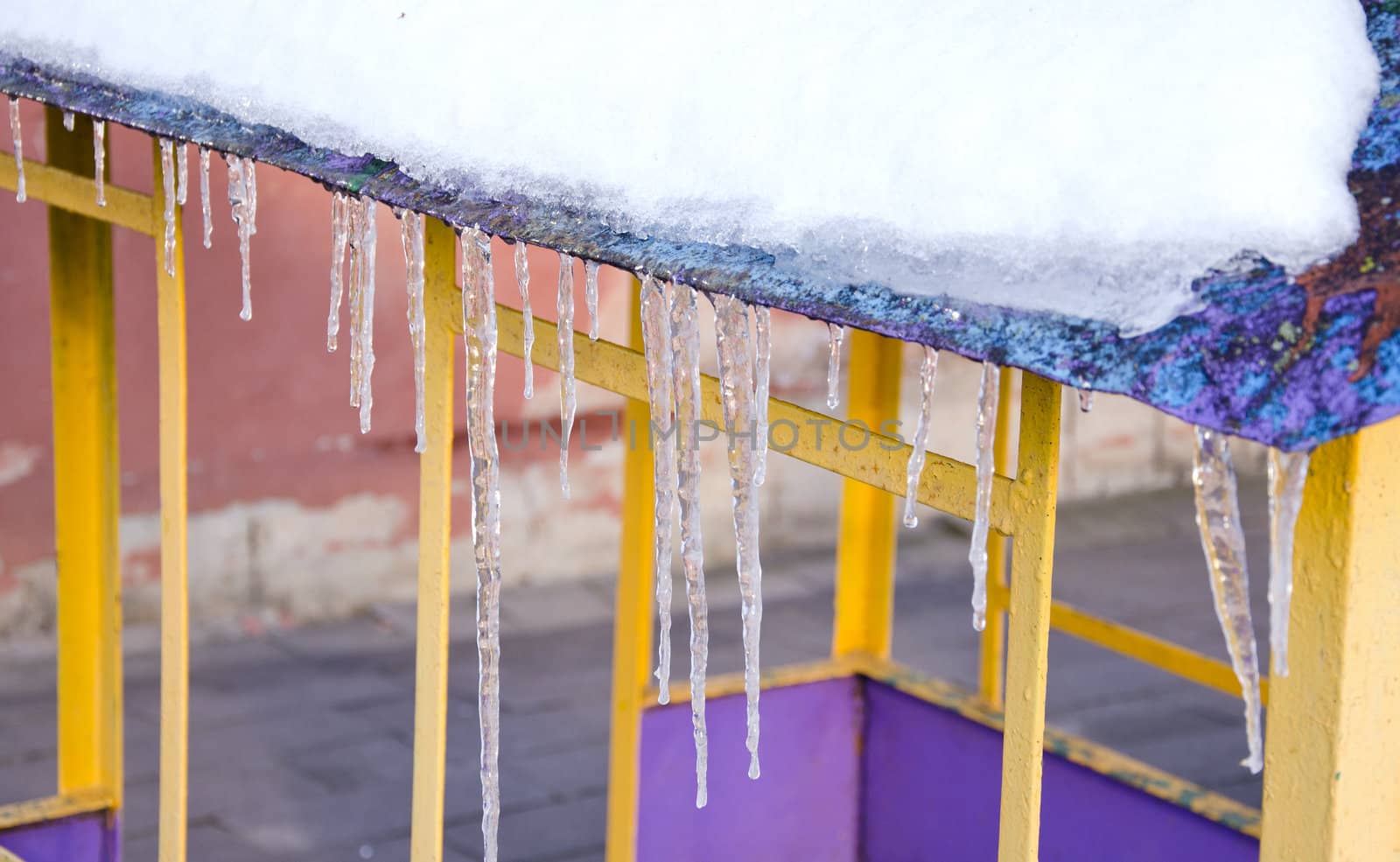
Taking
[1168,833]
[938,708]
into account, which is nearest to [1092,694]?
[938,708]

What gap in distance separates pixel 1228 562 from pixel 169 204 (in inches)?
65.2

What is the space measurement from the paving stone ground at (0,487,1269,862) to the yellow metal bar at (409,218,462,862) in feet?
6.77

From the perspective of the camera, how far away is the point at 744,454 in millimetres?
1668

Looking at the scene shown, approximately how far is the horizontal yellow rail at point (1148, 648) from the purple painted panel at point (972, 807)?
0.85ft

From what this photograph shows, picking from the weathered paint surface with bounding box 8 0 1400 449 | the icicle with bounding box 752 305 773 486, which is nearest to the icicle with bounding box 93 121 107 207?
the icicle with bounding box 752 305 773 486

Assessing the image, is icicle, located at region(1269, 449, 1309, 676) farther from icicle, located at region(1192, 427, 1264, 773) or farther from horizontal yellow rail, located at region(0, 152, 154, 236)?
horizontal yellow rail, located at region(0, 152, 154, 236)

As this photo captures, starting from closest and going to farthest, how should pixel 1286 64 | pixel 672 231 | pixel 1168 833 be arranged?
1. pixel 1286 64
2. pixel 672 231
3. pixel 1168 833

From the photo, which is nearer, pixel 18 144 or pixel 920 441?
pixel 920 441

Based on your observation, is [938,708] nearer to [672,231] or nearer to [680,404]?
[680,404]

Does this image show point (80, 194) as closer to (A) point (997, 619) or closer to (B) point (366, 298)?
(B) point (366, 298)

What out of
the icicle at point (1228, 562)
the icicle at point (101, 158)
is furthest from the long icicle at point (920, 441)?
the icicle at point (101, 158)

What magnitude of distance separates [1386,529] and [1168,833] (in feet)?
5.79

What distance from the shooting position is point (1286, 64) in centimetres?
116

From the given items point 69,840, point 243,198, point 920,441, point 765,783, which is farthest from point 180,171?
point 765,783
